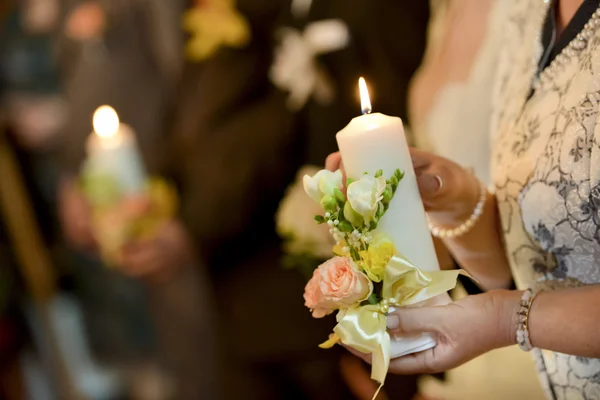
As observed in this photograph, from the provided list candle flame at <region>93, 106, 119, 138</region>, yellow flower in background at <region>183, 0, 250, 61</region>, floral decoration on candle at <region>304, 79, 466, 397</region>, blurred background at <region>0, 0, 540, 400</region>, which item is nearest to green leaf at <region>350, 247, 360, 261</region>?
floral decoration on candle at <region>304, 79, 466, 397</region>

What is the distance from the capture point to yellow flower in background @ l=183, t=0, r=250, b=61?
121 cm

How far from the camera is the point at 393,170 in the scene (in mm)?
480

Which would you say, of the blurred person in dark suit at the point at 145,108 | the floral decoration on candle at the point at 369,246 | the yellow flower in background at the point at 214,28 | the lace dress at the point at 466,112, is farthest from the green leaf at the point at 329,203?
the blurred person in dark suit at the point at 145,108

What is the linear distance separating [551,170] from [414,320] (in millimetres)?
173

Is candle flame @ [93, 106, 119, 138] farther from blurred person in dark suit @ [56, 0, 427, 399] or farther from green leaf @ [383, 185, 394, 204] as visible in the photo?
green leaf @ [383, 185, 394, 204]

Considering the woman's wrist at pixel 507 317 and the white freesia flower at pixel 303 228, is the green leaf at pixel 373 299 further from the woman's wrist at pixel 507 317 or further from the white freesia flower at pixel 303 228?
the white freesia flower at pixel 303 228

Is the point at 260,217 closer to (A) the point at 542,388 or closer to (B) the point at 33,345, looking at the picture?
(A) the point at 542,388

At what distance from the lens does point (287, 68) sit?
99 cm

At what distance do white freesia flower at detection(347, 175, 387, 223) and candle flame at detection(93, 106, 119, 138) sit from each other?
0.72m

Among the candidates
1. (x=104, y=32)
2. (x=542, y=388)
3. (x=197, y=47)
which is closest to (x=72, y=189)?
(x=104, y=32)

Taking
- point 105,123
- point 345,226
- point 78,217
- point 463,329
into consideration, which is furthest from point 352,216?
point 78,217

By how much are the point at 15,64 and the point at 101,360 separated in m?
0.88

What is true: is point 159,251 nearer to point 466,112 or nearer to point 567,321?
point 466,112

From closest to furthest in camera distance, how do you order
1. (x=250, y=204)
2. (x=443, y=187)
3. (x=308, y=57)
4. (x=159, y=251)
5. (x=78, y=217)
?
(x=443, y=187)
(x=308, y=57)
(x=250, y=204)
(x=159, y=251)
(x=78, y=217)
